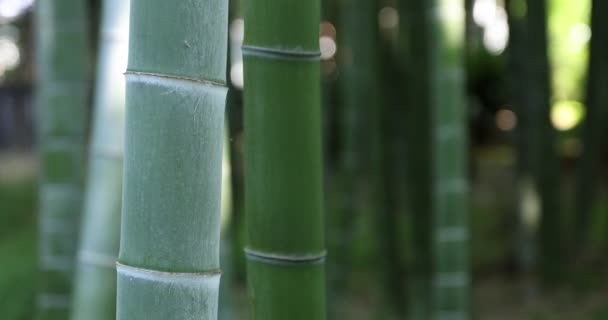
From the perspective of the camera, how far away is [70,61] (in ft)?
5.86

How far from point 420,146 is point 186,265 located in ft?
7.19

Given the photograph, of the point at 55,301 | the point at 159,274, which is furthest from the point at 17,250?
the point at 159,274

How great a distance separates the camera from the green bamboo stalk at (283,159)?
72 cm

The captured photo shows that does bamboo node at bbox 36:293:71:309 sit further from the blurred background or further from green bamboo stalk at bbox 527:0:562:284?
green bamboo stalk at bbox 527:0:562:284

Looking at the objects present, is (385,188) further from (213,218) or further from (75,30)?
(213,218)

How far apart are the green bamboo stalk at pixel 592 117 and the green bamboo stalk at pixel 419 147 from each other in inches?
22.8

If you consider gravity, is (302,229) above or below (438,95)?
below

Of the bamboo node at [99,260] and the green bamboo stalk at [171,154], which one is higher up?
the green bamboo stalk at [171,154]

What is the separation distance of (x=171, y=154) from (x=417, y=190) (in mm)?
2265

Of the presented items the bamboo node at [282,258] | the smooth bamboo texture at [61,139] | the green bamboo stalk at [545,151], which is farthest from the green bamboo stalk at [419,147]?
the bamboo node at [282,258]

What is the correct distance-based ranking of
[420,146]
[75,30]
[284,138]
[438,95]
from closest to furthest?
[284,138] < [438,95] < [75,30] < [420,146]

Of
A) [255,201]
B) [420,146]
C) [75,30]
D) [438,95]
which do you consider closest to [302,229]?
[255,201]

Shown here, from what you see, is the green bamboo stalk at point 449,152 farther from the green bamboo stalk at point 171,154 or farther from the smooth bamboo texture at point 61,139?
the green bamboo stalk at point 171,154

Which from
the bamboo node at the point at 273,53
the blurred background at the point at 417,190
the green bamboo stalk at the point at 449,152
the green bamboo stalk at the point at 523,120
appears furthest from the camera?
the green bamboo stalk at the point at 523,120
